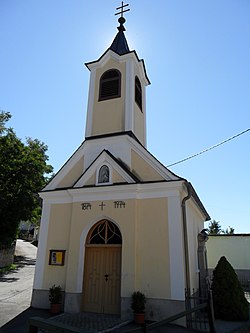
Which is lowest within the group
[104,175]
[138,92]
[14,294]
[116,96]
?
[14,294]

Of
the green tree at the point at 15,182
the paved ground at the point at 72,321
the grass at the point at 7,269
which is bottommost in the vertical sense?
the paved ground at the point at 72,321

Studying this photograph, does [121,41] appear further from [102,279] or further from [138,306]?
[138,306]

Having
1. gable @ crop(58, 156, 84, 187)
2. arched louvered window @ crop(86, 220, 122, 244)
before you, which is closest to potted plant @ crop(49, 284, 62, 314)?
arched louvered window @ crop(86, 220, 122, 244)

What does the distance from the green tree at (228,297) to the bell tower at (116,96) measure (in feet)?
21.1

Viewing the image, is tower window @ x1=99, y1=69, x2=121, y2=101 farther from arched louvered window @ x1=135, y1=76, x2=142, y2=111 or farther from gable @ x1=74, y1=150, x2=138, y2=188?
gable @ x1=74, y1=150, x2=138, y2=188

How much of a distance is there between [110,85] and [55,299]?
935cm

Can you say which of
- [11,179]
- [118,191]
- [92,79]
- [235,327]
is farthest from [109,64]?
[11,179]

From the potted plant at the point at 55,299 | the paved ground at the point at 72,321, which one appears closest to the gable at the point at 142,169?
the paved ground at the point at 72,321

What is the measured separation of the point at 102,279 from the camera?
899 cm

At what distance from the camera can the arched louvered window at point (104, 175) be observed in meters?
10.1

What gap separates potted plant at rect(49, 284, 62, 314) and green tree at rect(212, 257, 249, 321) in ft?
17.4

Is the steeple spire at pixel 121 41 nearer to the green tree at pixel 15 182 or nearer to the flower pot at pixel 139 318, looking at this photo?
the flower pot at pixel 139 318

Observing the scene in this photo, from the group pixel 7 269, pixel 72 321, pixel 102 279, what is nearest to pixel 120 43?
pixel 102 279

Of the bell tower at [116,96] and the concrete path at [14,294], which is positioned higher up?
the bell tower at [116,96]
